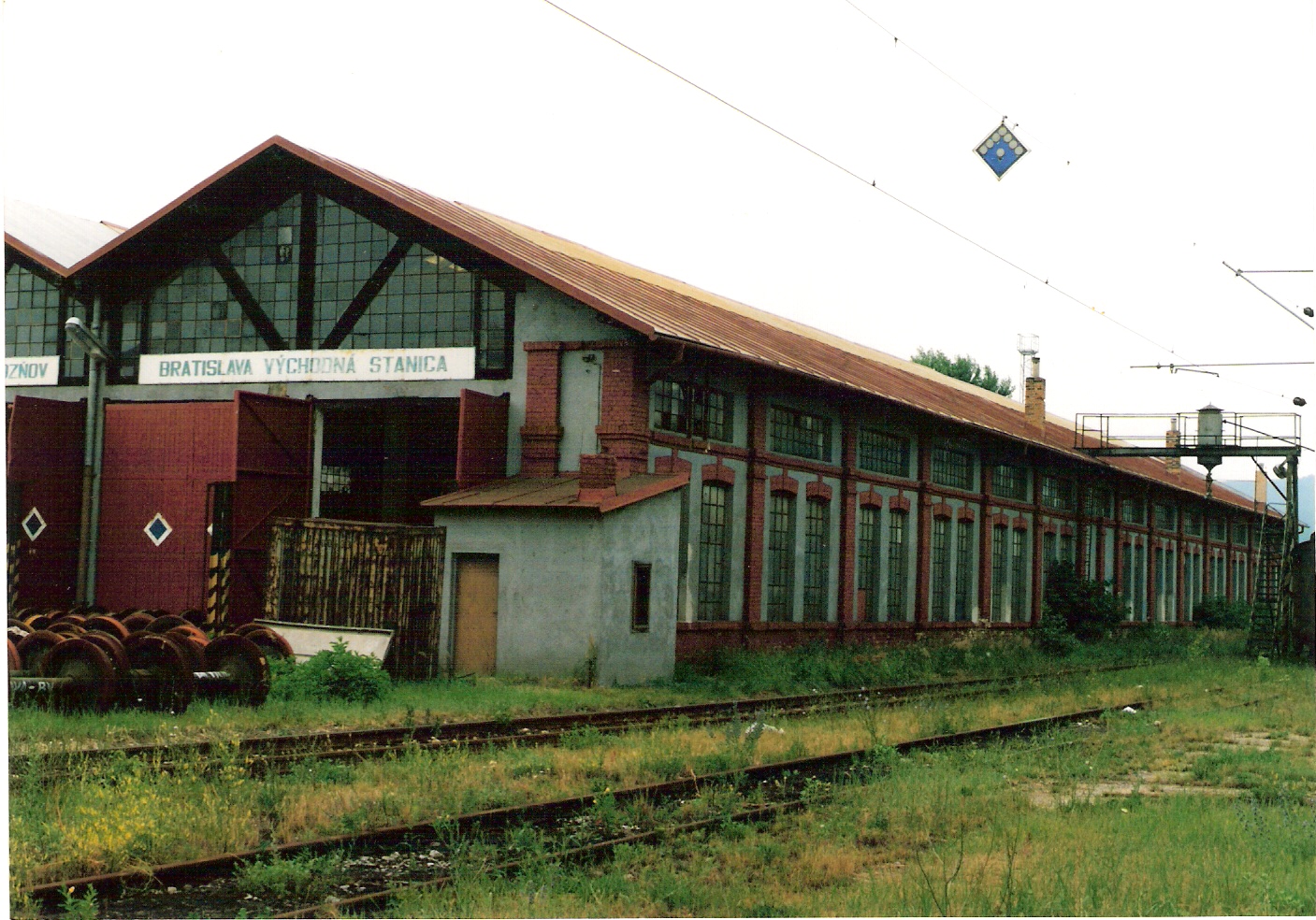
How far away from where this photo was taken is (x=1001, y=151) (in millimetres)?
15148

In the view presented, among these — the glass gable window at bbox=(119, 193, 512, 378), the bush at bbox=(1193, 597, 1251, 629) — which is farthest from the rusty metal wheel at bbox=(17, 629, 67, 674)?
the bush at bbox=(1193, 597, 1251, 629)

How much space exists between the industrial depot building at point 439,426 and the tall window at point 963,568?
504 centimetres

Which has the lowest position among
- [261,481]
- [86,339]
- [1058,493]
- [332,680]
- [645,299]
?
[332,680]

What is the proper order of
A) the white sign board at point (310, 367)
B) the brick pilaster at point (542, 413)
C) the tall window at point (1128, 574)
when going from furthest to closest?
1. the tall window at point (1128, 574)
2. the white sign board at point (310, 367)
3. the brick pilaster at point (542, 413)

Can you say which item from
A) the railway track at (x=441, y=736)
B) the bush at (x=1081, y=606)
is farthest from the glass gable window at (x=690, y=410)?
the bush at (x=1081, y=606)

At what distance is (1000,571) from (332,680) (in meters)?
22.2

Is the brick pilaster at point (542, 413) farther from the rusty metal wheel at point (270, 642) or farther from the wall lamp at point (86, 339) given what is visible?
the wall lamp at point (86, 339)

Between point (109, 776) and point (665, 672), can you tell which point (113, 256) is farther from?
point (109, 776)

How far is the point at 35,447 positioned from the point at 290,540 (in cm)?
586

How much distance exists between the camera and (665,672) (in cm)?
1995

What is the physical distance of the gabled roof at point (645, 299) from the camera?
67.9ft

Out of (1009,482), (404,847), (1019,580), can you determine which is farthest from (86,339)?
(1019,580)

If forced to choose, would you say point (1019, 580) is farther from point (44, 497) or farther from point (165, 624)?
point (165, 624)

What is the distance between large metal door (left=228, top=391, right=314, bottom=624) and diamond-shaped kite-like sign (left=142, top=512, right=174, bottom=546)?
6.44 feet
